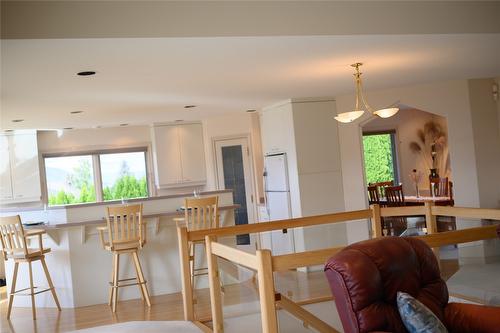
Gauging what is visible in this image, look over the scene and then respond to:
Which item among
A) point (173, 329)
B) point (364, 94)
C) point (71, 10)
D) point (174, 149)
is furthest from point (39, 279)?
point (364, 94)

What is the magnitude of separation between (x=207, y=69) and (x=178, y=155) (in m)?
5.09

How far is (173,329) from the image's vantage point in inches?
185

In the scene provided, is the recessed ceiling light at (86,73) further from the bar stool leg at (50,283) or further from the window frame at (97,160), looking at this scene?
the window frame at (97,160)

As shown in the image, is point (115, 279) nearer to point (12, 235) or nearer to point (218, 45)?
point (12, 235)

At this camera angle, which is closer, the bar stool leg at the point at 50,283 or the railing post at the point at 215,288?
the railing post at the point at 215,288

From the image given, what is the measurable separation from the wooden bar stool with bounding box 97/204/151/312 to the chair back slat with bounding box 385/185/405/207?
192 inches

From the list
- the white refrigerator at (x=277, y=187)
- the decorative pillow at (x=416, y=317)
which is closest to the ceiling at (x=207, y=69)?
the white refrigerator at (x=277, y=187)

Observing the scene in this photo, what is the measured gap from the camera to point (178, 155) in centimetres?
989

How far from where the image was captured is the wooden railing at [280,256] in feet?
9.48

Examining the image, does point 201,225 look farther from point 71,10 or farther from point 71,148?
point 71,148

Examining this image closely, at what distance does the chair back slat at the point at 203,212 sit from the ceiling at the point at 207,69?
4.15ft

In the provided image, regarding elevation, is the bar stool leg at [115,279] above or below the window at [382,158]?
below

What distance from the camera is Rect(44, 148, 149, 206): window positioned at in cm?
979

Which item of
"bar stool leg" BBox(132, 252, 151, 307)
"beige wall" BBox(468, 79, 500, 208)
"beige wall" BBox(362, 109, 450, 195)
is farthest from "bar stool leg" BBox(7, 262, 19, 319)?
"beige wall" BBox(362, 109, 450, 195)
